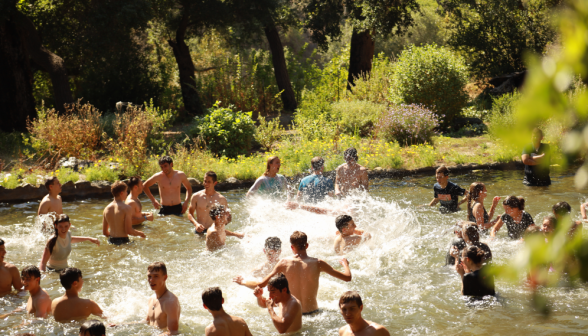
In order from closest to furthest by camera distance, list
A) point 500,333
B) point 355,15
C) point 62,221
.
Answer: point 500,333, point 62,221, point 355,15

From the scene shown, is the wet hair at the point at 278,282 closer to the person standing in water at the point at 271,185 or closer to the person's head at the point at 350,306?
the person's head at the point at 350,306

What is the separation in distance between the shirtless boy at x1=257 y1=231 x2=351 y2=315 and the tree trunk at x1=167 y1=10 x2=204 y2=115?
18.3m

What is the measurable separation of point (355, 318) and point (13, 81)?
19.9 m

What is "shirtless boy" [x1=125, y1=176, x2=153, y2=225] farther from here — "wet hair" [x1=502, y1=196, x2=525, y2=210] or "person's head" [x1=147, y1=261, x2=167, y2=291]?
"wet hair" [x1=502, y1=196, x2=525, y2=210]

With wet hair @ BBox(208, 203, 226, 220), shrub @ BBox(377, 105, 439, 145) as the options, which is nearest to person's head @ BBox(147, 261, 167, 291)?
wet hair @ BBox(208, 203, 226, 220)

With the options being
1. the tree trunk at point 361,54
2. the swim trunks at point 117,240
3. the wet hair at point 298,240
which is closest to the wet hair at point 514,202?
the wet hair at point 298,240

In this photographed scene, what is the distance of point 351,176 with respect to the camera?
1021cm

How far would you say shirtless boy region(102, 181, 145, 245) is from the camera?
9227mm

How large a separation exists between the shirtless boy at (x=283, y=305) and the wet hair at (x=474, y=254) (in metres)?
2.24

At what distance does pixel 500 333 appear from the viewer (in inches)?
240

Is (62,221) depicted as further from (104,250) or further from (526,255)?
(526,255)

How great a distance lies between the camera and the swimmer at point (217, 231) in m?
8.52

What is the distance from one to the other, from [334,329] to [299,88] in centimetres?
2345

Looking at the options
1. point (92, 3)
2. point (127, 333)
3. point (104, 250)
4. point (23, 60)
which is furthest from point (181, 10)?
point (127, 333)
